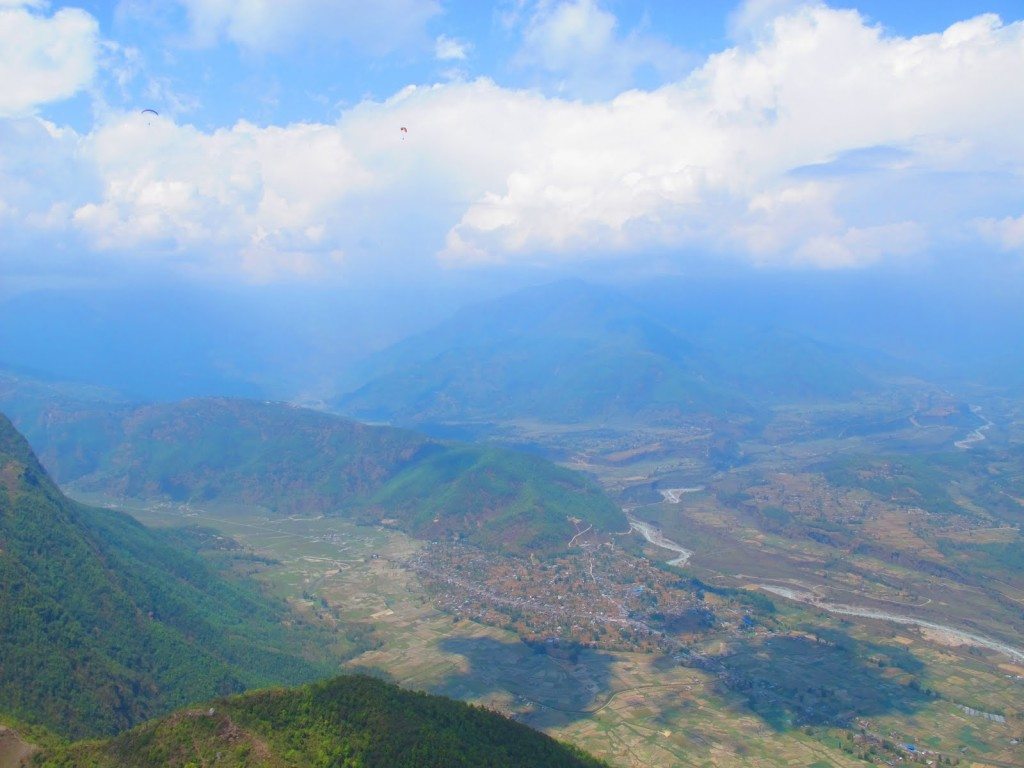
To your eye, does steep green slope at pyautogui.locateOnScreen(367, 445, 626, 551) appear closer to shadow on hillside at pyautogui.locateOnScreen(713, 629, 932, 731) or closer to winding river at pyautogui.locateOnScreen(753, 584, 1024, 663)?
winding river at pyautogui.locateOnScreen(753, 584, 1024, 663)

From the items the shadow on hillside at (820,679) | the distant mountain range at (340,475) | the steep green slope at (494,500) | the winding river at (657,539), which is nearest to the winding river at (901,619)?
the shadow on hillside at (820,679)

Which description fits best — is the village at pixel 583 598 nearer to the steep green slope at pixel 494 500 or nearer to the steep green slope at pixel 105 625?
the steep green slope at pixel 494 500

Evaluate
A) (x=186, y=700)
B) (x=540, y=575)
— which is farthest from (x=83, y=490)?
(x=186, y=700)

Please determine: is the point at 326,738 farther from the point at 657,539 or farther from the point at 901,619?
the point at 657,539

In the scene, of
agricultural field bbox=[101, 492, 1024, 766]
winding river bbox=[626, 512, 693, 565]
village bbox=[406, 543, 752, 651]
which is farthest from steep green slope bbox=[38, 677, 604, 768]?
winding river bbox=[626, 512, 693, 565]

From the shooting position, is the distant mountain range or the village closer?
the village

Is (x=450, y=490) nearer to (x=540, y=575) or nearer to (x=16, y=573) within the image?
(x=540, y=575)
